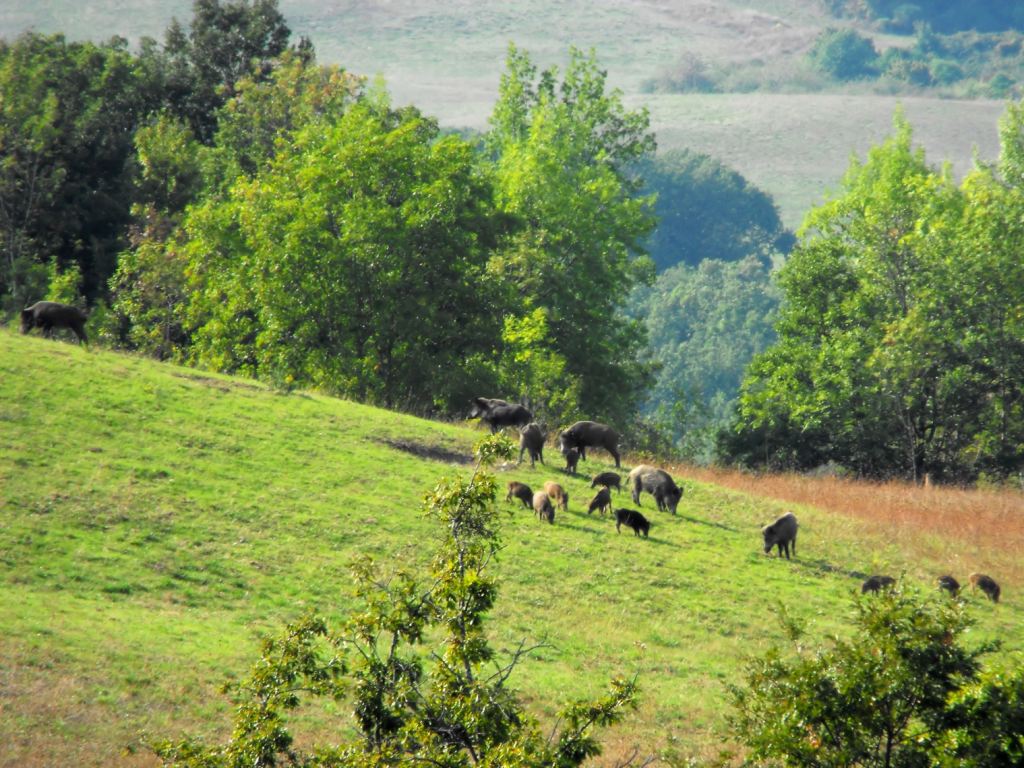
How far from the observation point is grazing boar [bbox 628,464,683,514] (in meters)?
34.0

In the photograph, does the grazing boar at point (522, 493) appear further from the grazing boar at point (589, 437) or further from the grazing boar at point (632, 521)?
the grazing boar at point (589, 437)

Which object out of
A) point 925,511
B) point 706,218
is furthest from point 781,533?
point 706,218

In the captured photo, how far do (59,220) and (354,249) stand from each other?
2359 cm

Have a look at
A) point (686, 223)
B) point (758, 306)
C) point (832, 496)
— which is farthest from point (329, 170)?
point (686, 223)

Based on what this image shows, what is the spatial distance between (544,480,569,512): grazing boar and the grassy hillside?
0.96ft

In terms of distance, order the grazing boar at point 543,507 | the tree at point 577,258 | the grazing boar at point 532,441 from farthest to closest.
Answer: the tree at point 577,258 < the grazing boar at point 532,441 < the grazing boar at point 543,507

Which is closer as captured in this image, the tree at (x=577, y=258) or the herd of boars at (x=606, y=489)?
the herd of boars at (x=606, y=489)

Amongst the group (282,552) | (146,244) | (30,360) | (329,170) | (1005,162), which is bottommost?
(282,552)

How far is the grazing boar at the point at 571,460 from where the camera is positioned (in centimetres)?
3603

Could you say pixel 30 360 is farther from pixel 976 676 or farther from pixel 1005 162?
pixel 1005 162

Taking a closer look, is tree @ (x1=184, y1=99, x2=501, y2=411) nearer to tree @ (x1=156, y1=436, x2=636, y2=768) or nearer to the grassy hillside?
the grassy hillside

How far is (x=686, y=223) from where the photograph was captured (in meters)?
178

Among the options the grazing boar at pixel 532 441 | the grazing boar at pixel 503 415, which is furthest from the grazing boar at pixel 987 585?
the grazing boar at pixel 503 415

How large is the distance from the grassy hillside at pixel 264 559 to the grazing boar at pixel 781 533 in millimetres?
607
